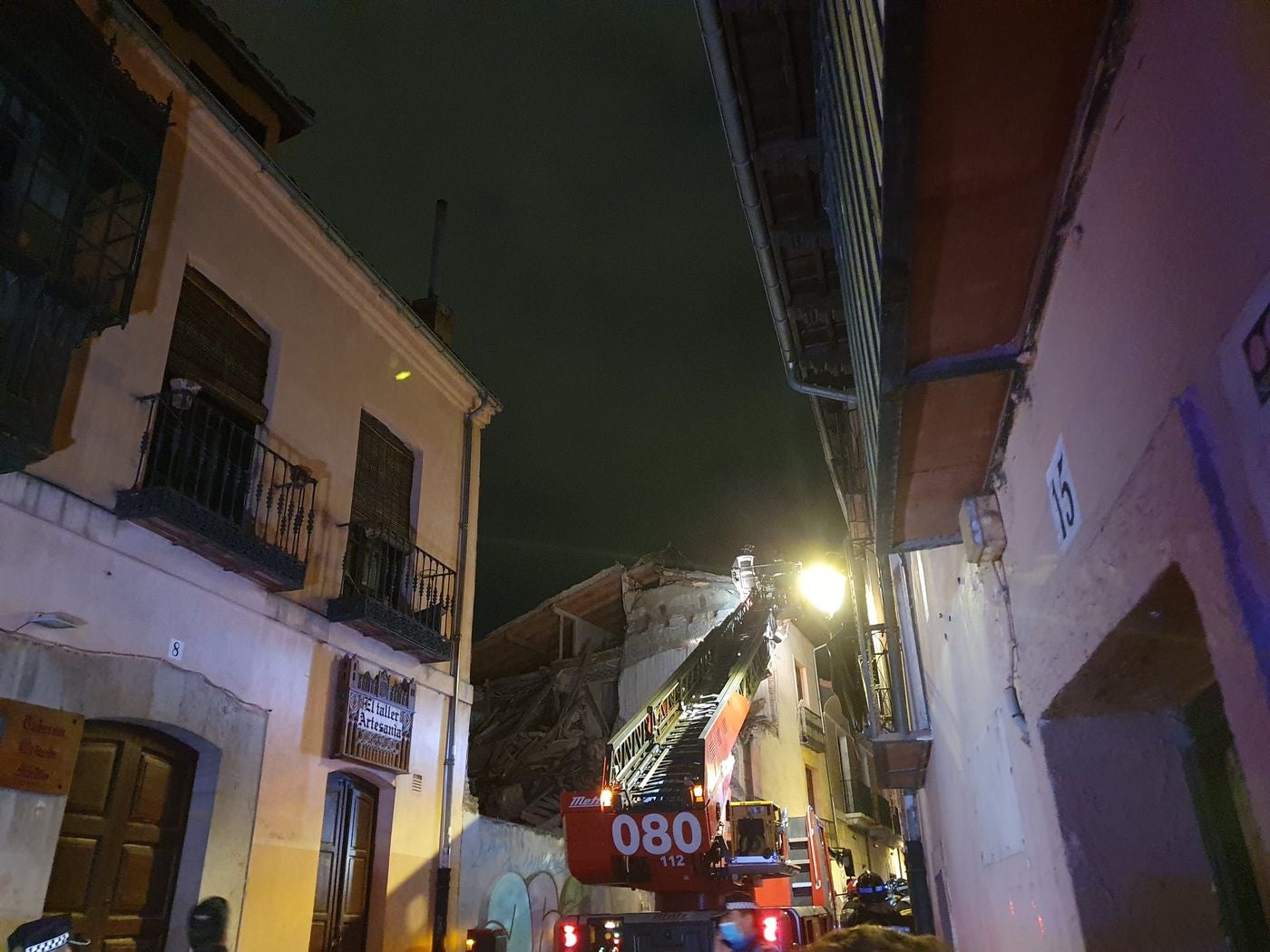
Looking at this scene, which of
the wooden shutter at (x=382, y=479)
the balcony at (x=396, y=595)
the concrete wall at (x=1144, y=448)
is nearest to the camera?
the concrete wall at (x=1144, y=448)

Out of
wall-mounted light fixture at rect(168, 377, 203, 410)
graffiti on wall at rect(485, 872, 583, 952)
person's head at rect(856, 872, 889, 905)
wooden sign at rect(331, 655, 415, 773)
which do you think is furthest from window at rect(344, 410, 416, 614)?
person's head at rect(856, 872, 889, 905)

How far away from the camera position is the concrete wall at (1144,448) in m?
1.88

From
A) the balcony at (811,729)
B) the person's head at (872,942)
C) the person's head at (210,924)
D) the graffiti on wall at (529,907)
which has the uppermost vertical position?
the balcony at (811,729)

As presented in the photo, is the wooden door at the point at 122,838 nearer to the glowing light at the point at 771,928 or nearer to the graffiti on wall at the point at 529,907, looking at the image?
the graffiti on wall at the point at 529,907

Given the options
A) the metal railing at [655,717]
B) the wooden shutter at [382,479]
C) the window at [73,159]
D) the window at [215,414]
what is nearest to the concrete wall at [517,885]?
the metal railing at [655,717]

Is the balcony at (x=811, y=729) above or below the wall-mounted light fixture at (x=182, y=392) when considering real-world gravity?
below

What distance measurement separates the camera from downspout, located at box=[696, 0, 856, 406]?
4.67 m

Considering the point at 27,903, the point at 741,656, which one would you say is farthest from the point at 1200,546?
the point at 741,656

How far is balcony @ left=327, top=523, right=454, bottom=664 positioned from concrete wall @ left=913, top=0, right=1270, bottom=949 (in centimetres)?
763

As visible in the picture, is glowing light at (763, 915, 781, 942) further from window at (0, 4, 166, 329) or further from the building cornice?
window at (0, 4, 166, 329)

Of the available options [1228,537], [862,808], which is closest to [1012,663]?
[1228,537]

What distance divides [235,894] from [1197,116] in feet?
30.5

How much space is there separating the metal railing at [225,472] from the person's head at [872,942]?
23.4 feet

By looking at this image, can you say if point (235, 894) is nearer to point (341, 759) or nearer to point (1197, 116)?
point (341, 759)
